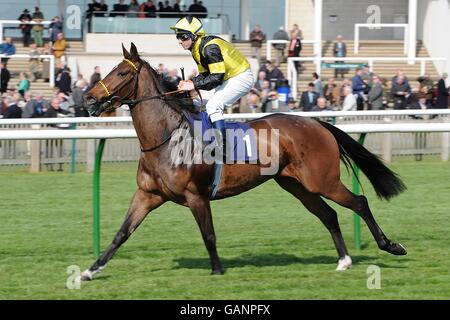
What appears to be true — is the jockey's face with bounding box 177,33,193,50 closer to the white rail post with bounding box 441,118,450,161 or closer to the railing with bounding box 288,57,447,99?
the white rail post with bounding box 441,118,450,161

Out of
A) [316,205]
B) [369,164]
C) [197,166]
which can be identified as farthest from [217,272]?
[369,164]

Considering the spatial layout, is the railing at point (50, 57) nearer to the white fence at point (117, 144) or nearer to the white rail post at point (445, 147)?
the white fence at point (117, 144)

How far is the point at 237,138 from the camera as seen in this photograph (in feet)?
23.5

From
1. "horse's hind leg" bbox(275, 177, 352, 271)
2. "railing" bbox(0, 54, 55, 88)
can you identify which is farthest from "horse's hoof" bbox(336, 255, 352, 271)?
"railing" bbox(0, 54, 55, 88)

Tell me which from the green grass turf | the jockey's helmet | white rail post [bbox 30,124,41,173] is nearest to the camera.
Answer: the green grass turf

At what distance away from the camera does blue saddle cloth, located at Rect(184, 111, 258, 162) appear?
7160 millimetres

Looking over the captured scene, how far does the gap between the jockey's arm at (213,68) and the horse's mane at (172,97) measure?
0.73ft

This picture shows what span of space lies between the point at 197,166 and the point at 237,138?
370 millimetres

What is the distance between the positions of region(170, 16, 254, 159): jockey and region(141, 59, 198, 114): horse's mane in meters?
0.12

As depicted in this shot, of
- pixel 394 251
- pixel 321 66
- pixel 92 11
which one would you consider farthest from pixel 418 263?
pixel 92 11

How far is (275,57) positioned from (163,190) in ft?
50.5

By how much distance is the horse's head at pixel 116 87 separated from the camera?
6.92 metres

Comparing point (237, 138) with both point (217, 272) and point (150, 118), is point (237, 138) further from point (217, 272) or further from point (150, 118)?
point (217, 272)

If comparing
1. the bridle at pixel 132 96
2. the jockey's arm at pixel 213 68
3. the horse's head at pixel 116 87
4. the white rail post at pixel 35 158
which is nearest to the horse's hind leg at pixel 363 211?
the jockey's arm at pixel 213 68
